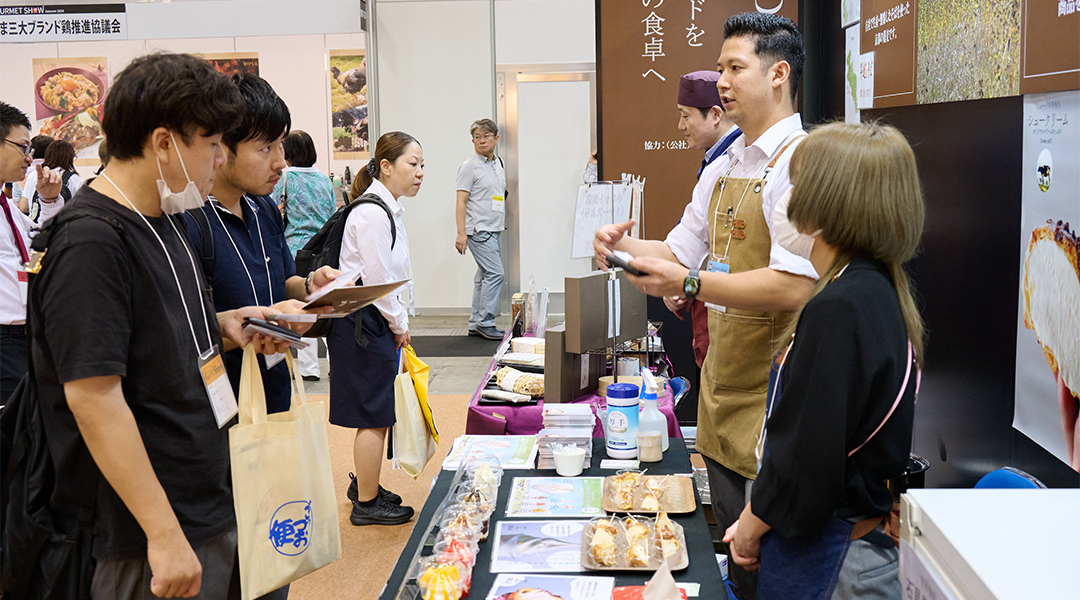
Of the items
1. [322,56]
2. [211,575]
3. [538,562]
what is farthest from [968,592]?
[322,56]

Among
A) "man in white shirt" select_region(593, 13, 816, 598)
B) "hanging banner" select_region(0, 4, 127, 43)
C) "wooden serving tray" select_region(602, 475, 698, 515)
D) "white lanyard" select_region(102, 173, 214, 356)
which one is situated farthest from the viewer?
"hanging banner" select_region(0, 4, 127, 43)

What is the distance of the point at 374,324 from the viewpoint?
3416 mm

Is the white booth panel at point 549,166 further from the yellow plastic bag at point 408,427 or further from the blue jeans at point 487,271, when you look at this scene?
the yellow plastic bag at point 408,427

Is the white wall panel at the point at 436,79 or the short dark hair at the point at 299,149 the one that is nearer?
the short dark hair at the point at 299,149

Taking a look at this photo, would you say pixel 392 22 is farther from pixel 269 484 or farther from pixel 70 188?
pixel 269 484

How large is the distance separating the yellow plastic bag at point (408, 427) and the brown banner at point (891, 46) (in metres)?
2.15

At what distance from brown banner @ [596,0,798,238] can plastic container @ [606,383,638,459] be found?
2.50m

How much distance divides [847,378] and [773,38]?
1.14 metres

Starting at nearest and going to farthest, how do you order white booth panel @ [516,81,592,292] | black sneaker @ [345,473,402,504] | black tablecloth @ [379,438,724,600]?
1. black tablecloth @ [379,438,724,600]
2. black sneaker @ [345,473,402,504]
3. white booth panel @ [516,81,592,292]

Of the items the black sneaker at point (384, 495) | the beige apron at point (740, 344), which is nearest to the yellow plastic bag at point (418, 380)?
the black sneaker at point (384, 495)

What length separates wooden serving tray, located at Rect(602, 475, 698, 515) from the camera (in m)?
1.82

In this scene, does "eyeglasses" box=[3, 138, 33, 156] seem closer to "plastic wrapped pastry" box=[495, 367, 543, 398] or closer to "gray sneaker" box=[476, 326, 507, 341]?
"plastic wrapped pastry" box=[495, 367, 543, 398]

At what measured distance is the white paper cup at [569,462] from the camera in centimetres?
210

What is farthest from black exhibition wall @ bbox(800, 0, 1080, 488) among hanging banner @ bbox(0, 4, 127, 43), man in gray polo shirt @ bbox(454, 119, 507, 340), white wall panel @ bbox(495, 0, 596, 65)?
hanging banner @ bbox(0, 4, 127, 43)
